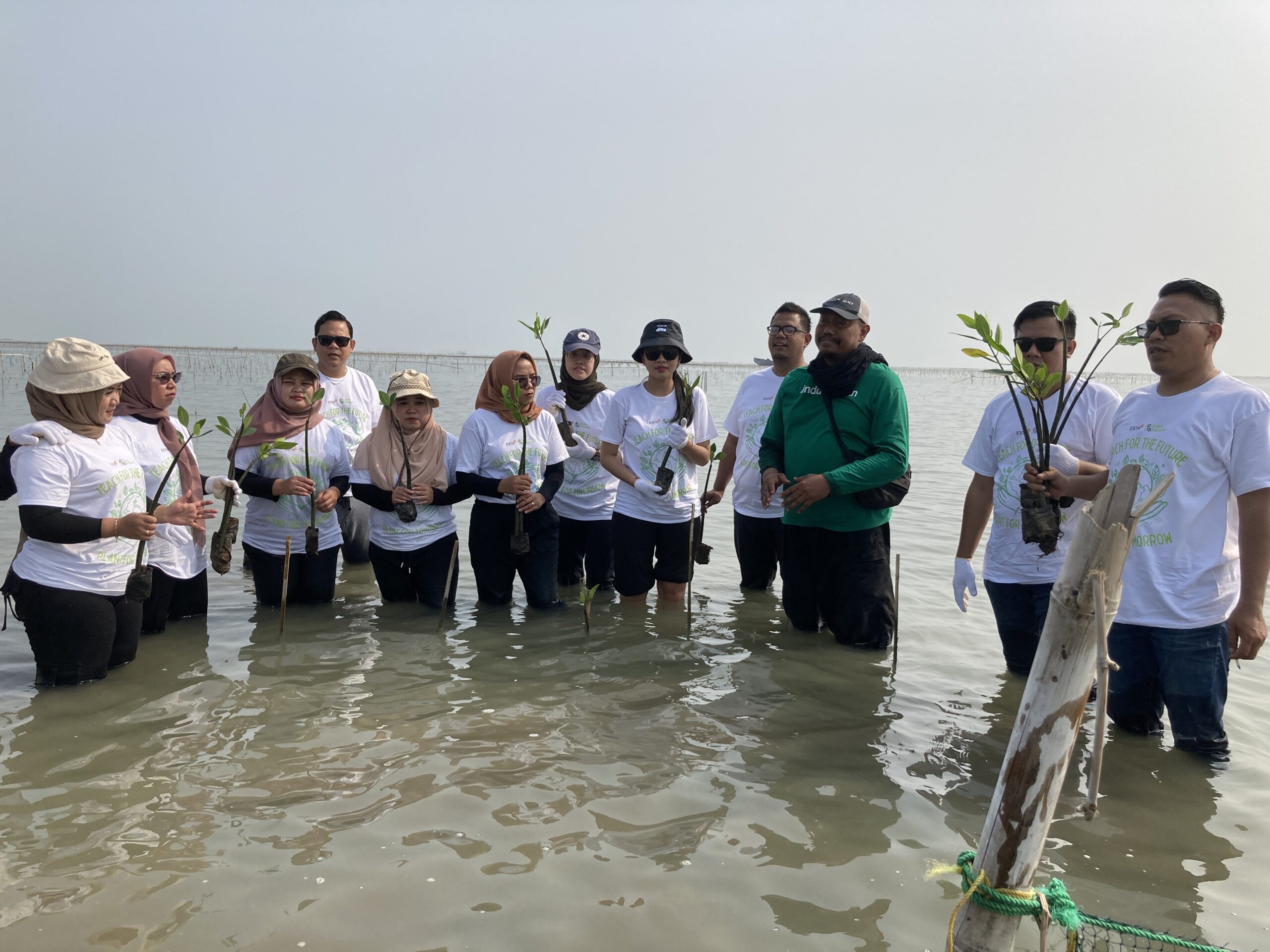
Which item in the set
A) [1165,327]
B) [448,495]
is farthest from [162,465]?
[1165,327]

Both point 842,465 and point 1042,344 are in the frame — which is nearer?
point 1042,344

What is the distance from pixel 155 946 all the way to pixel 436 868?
0.88 metres

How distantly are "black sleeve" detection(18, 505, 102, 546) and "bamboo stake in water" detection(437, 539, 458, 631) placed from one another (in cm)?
223

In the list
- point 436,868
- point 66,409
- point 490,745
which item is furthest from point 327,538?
point 436,868

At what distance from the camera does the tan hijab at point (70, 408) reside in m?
4.41

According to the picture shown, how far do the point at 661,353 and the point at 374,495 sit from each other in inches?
87.2

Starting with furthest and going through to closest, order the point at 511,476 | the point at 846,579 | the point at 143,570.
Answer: the point at 511,476
the point at 846,579
the point at 143,570

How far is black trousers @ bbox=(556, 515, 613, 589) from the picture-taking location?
675 cm

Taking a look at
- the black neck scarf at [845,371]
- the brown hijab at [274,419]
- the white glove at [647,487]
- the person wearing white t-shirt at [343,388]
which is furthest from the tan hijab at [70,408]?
the black neck scarf at [845,371]

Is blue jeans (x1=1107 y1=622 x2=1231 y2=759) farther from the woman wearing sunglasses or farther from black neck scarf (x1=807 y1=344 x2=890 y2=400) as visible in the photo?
the woman wearing sunglasses

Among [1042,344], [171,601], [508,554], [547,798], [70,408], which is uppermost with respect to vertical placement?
[1042,344]

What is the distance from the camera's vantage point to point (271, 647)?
5613mm

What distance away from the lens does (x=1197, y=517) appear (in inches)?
146

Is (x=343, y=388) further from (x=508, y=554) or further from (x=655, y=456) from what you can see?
(x=655, y=456)
